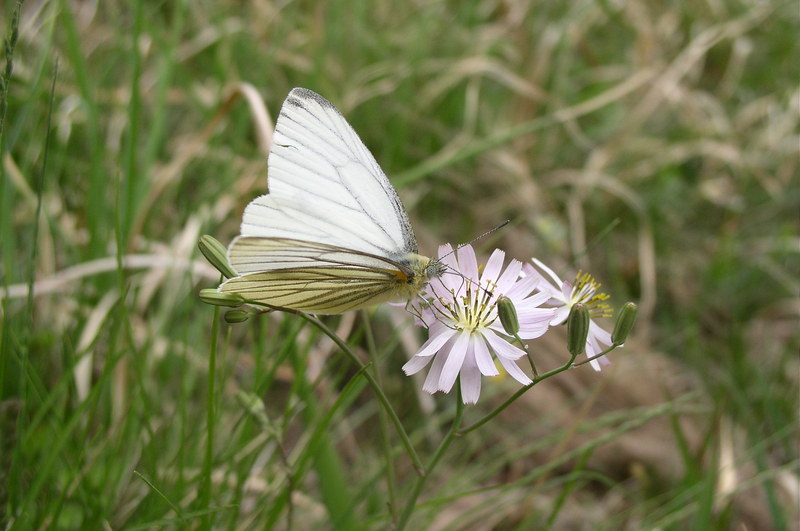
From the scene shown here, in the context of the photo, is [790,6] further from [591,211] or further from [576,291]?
[576,291]

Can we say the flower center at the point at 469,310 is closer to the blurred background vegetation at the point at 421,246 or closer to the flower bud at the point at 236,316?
the blurred background vegetation at the point at 421,246

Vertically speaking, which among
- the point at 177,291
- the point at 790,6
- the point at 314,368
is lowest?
the point at 314,368

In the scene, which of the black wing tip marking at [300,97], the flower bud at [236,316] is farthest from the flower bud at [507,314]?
the black wing tip marking at [300,97]

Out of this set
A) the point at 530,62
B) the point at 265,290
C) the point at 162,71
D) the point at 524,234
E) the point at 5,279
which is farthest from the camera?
the point at 530,62

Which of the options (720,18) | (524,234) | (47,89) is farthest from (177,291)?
(720,18)

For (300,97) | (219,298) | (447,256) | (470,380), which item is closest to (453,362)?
(470,380)

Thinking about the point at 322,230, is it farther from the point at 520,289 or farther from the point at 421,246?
the point at 421,246
